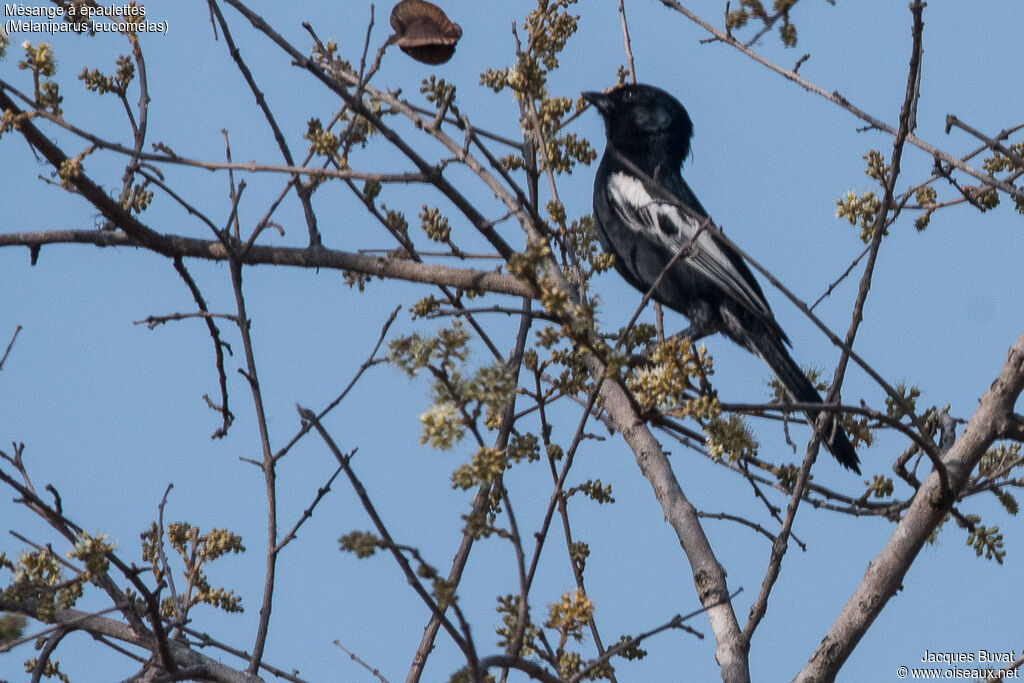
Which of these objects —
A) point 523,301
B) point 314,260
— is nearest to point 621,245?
point 523,301

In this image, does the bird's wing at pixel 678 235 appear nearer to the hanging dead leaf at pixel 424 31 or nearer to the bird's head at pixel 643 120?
the bird's head at pixel 643 120

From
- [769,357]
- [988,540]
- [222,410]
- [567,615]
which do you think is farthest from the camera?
[769,357]

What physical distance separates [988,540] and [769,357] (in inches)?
89.8

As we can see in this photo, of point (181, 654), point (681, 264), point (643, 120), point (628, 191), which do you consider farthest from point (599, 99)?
point (181, 654)

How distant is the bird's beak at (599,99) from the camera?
6.16 meters

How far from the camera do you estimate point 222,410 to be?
3.73 meters

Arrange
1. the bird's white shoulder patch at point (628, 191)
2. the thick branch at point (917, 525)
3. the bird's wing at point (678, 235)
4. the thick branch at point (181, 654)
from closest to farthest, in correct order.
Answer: the thick branch at point (181, 654) → the thick branch at point (917, 525) → the bird's wing at point (678, 235) → the bird's white shoulder patch at point (628, 191)

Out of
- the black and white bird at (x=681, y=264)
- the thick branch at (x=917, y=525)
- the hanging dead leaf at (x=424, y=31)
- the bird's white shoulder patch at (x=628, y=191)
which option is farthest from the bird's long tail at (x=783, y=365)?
the hanging dead leaf at (x=424, y=31)

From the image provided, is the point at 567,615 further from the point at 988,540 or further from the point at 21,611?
the point at 988,540

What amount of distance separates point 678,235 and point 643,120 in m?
1.11

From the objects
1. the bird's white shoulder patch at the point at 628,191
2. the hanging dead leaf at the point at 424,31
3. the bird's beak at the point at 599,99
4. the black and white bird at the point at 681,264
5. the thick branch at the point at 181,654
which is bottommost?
the thick branch at the point at 181,654

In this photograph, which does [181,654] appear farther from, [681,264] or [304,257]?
[681,264]

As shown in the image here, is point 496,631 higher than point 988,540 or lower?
lower

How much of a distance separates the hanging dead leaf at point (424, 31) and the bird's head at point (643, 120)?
257 centimetres
